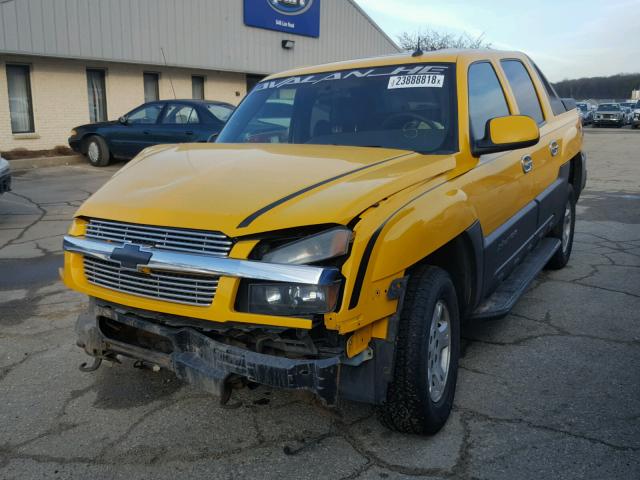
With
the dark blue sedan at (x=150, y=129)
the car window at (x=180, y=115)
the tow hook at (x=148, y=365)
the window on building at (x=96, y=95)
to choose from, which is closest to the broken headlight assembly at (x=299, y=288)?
the tow hook at (x=148, y=365)

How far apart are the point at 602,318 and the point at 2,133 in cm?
1495

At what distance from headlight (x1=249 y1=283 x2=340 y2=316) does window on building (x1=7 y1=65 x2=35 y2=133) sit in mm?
15362

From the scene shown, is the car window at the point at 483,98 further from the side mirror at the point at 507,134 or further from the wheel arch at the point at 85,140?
the wheel arch at the point at 85,140

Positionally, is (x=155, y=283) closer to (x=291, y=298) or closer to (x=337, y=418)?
(x=291, y=298)

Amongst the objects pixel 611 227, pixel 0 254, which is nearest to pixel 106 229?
pixel 0 254

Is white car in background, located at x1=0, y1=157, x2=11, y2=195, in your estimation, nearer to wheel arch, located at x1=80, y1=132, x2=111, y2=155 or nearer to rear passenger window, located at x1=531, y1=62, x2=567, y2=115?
wheel arch, located at x1=80, y1=132, x2=111, y2=155

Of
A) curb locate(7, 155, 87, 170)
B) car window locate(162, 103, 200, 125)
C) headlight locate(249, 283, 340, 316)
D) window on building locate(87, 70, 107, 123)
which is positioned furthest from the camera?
window on building locate(87, 70, 107, 123)

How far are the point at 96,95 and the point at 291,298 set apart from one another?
16.7 metres

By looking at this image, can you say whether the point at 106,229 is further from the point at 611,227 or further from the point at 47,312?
the point at 611,227

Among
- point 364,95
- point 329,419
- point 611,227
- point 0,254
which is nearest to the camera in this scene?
point 329,419

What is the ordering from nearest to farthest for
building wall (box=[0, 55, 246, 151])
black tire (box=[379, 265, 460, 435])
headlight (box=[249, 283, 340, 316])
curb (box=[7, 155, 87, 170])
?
headlight (box=[249, 283, 340, 316])
black tire (box=[379, 265, 460, 435])
curb (box=[7, 155, 87, 170])
building wall (box=[0, 55, 246, 151])

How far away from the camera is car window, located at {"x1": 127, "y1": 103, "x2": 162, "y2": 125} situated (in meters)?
13.6

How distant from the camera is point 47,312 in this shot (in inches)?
191

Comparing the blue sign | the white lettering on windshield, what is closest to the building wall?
the blue sign
